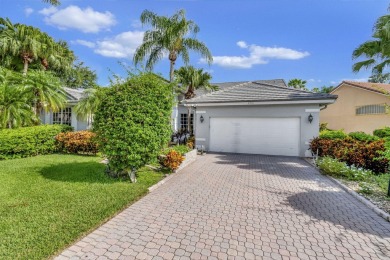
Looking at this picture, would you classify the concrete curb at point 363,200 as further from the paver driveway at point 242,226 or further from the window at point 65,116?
the window at point 65,116

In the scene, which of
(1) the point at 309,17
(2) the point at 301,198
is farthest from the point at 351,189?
(1) the point at 309,17

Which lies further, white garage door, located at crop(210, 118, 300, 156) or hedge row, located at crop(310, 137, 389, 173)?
white garage door, located at crop(210, 118, 300, 156)

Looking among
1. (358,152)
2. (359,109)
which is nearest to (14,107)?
(358,152)

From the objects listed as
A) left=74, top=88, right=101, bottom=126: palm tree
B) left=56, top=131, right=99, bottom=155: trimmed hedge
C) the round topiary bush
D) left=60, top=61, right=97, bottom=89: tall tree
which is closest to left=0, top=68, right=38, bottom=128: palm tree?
left=56, top=131, right=99, bottom=155: trimmed hedge

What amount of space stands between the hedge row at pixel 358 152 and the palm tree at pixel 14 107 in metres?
16.9

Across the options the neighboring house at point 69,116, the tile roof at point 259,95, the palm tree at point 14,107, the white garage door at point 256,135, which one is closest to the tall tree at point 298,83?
the tile roof at point 259,95

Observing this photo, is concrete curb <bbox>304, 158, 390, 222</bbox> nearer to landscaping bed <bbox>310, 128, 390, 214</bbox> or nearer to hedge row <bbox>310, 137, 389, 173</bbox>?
landscaping bed <bbox>310, 128, 390, 214</bbox>

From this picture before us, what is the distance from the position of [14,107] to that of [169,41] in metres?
10.1

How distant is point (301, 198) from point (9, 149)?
14.0 meters

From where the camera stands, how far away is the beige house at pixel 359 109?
68.3 feet

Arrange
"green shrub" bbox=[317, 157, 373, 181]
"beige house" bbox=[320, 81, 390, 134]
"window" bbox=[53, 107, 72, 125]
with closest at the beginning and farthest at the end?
"green shrub" bbox=[317, 157, 373, 181] < "window" bbox=[53, 107, 72, 125] < "beige house" bbox=[320, 81, 390, 134]

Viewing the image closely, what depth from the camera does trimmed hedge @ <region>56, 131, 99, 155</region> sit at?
12492mm

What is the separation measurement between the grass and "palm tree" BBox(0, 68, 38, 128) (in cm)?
455

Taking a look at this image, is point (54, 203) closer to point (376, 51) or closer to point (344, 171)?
point (344, 171)
